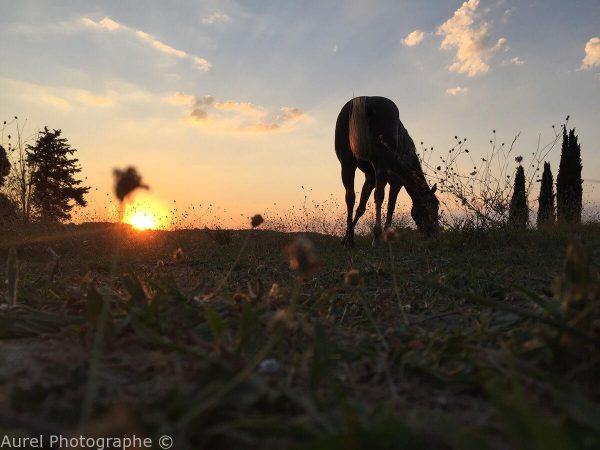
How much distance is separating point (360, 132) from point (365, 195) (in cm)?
122

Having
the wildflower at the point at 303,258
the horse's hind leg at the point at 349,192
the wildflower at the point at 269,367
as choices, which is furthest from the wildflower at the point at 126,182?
the horse's hind leg at the point at 349,192

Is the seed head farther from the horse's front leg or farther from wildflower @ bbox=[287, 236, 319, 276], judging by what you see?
→ the horse's front leg

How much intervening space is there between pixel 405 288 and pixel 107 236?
6.16 meters

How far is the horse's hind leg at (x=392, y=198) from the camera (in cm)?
769

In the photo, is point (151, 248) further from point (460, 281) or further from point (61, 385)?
point (61, 385)

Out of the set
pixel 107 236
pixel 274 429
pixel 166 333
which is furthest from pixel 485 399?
pixel 107 236

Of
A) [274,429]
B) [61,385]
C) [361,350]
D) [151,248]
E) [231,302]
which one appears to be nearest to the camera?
[274,429]

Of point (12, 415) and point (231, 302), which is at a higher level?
point (231, 302)

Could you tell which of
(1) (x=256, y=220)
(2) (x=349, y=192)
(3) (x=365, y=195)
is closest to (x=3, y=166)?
(2) (x=349, y=192)

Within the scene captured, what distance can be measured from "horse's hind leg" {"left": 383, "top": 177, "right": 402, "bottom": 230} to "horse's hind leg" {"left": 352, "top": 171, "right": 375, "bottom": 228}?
36 centimetres

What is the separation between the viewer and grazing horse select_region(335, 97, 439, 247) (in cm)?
663

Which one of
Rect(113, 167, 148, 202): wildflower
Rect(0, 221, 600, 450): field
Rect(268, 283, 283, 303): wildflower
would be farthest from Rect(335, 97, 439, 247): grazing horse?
Rect(113, 167, 148, 202): wildflower

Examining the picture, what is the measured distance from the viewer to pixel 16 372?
105cm

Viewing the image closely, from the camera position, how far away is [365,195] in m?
7.52
